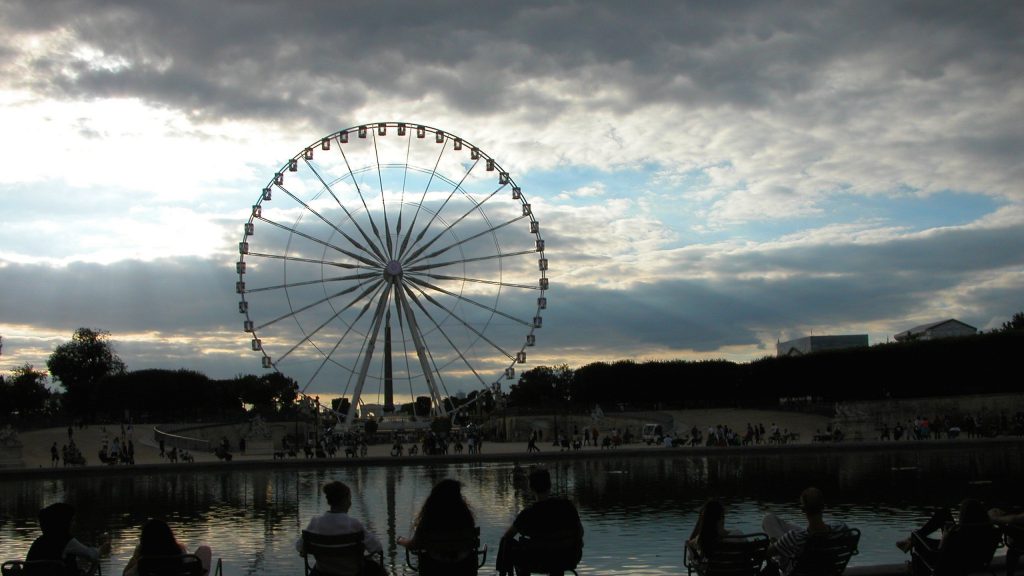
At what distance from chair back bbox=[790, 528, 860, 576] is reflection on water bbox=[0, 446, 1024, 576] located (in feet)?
13.6

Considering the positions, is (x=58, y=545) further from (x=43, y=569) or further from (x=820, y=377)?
(x=820, y=377)

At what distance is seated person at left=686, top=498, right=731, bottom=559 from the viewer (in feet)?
25.0

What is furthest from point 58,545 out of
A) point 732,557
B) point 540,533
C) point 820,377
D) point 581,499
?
point 820,377

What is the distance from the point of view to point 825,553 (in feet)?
24.6

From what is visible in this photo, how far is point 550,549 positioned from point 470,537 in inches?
22.6

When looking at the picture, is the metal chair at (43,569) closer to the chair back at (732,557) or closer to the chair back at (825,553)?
the chair back at (732,557)

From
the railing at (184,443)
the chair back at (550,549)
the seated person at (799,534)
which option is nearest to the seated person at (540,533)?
the chair back at (550,549)

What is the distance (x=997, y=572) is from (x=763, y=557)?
2517mm

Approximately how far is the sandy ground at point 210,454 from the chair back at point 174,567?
34879 millimetres

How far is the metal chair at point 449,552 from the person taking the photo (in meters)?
7.38

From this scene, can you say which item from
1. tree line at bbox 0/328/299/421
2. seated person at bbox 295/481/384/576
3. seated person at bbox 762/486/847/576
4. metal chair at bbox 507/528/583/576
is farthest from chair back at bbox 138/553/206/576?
tree line at bbox 0/328/299/421

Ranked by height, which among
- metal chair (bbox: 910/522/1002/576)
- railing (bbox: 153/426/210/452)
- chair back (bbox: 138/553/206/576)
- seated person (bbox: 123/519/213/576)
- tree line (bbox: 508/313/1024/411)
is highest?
tree line (bbox: 508/313/1024/411)

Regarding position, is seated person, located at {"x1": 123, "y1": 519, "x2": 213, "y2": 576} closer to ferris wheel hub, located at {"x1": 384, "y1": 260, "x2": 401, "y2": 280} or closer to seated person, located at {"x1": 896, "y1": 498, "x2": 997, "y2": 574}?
seated person, located at {"x1": 896, "y1": 498, "x2": 997, "y2": 574}

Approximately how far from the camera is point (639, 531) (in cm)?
1545
